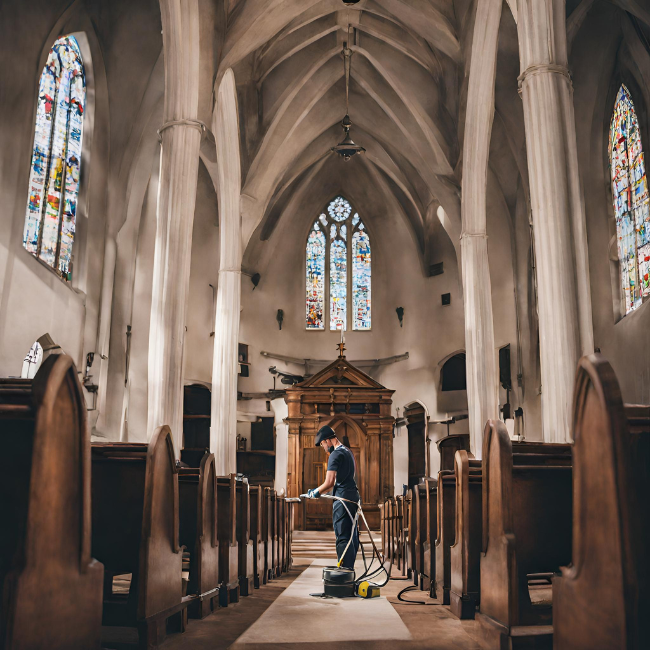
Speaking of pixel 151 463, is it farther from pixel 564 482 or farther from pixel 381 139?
pixel 381 139

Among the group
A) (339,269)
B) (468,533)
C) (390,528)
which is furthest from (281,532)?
(339,269)

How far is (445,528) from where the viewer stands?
5148mm

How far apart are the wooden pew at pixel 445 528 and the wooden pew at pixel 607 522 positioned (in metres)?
2.61

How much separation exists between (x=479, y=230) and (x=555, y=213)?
6301 mm

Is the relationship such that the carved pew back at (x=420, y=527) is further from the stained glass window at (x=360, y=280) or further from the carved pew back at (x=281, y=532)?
the stained glass window at (x=360, y=280)

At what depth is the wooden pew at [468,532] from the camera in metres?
4.25

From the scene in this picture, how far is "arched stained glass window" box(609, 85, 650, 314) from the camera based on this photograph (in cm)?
1075

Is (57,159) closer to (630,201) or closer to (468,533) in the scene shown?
(630,201)

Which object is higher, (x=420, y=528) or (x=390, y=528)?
(x=420, y=528)

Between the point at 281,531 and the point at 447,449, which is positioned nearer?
the point at 281,531

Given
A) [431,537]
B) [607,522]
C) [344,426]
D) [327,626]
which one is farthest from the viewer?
[344,426]

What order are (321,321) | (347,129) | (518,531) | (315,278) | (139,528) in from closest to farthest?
(518,531)
(139,528)
(347,129)
(321,321)
(315,278)

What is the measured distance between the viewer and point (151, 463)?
11.6ft

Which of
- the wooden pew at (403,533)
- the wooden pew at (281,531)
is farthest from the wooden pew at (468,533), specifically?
the wooden pew at (281,531)
